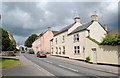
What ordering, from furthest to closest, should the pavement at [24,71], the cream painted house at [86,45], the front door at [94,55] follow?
the front door at [94,55] → the cream painted house at [86,45] → the pavement at [24,71]

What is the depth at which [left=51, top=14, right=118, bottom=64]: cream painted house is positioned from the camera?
20.2 metres

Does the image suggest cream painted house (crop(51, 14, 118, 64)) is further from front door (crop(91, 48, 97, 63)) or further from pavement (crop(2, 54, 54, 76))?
pavement (crop(2, 54, 54, 76))

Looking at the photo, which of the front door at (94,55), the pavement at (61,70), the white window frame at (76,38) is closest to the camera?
the pavement at (61,70)

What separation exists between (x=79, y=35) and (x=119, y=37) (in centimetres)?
1042

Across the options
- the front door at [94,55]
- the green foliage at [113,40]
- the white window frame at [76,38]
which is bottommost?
the front door at [94,55]

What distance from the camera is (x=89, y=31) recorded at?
88.3 ft

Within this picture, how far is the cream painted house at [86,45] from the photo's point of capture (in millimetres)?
20227

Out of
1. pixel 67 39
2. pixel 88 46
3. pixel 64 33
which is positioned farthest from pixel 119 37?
pixel 64 33

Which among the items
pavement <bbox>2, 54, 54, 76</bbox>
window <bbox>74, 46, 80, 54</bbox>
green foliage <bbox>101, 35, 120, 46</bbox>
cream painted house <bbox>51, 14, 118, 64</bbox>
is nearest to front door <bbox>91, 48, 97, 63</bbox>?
cream painted house <bbox>51, 14, 118, 64</bbox>

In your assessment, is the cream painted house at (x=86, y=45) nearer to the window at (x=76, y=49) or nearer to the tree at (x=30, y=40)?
the window at (x=76, y=49)

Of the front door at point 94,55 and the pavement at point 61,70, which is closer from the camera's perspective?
the pavement at point 61,70

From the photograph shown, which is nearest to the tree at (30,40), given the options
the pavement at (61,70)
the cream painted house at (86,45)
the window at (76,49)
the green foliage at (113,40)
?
the cream painted house at (86,45)

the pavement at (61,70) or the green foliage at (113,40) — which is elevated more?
the green foliage at (113,40)

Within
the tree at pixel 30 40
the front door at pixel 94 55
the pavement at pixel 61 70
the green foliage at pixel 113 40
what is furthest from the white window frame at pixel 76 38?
the tree at pixel 30 40
